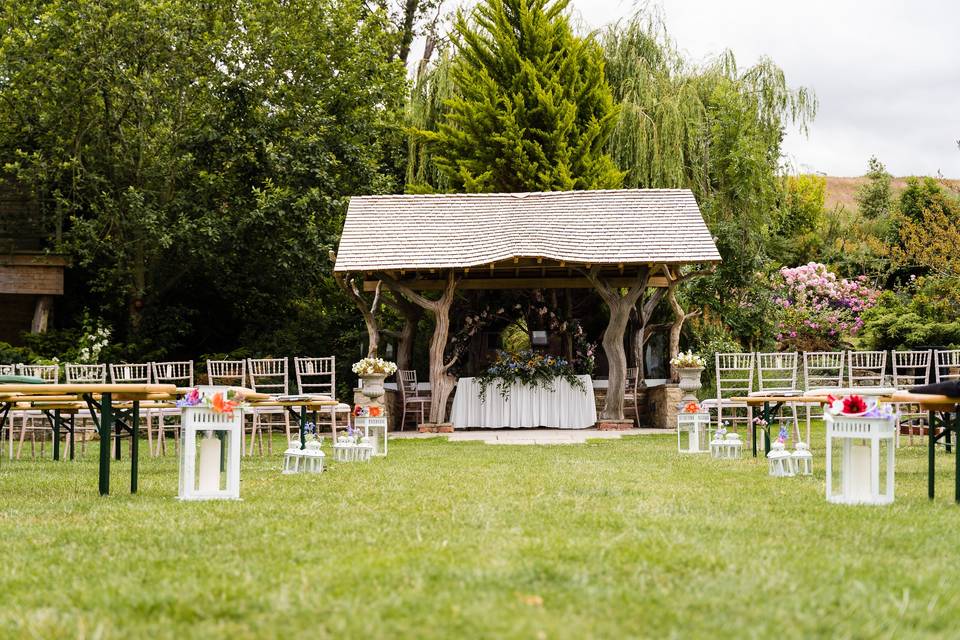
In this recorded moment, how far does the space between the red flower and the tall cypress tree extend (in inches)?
536

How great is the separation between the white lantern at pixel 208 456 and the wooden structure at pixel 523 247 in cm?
868

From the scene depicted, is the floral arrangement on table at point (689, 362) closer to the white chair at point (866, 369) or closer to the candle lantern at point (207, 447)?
the white chair at point (866, 369)

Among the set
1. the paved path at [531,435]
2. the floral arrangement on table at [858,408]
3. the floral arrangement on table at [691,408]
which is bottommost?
the paved path at [531,435]

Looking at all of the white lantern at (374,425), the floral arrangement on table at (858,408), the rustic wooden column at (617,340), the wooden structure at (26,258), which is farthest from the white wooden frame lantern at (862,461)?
the wooden structure at (26,258)

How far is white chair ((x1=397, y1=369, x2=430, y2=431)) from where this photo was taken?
54.5 ft

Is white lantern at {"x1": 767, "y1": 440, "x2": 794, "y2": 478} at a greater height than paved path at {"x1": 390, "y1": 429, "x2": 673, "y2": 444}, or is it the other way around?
white lantern at {"x1": 767, "y1": 440, "x2": 794, "y2": 478}

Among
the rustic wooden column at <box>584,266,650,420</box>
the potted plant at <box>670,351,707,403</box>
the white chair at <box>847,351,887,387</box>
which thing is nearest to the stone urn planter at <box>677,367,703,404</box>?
the potted plant at <box>670,351,707,403</box>

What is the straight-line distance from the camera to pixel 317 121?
19.2 metres

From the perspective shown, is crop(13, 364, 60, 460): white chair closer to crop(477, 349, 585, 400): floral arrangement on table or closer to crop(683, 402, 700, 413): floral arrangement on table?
crop(477, 349, 585, 400): floral arrangement on table

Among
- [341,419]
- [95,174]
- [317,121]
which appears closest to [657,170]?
[317,121]

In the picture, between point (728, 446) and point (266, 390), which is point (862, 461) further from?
point (266, 390)

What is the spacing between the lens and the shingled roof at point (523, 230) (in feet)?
49.5

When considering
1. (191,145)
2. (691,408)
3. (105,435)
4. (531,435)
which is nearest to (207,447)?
(105,435)

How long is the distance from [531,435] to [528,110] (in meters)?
7.61
